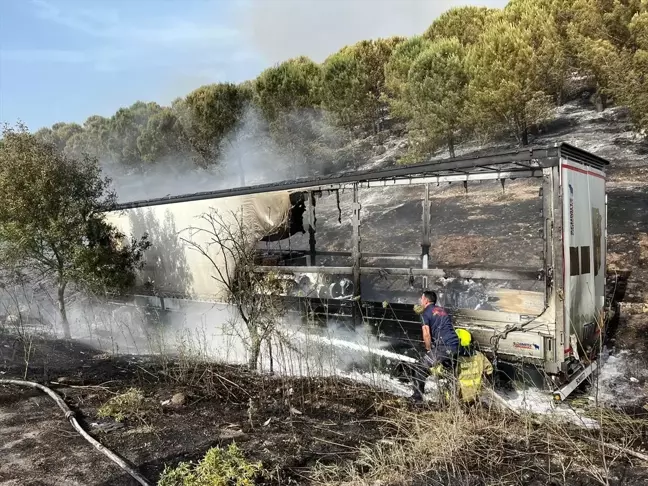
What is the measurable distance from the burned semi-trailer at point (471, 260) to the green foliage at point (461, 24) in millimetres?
21295

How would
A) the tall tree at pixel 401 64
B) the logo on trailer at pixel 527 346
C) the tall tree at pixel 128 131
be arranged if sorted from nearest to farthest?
the logo on trailer at pixel 527 346, the tall tree at pixel 401 64, the tall tree at pixel 128 131

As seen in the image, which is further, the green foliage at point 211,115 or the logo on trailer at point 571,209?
the green foliage at point 211,115

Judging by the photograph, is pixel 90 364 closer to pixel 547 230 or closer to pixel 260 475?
pixel 260 475

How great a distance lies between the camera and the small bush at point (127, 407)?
208 inches

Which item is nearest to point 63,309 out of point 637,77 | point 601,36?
point 637,77

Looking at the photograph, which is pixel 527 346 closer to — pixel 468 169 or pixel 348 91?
pixel 468 169

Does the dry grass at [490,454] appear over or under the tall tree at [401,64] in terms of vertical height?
under

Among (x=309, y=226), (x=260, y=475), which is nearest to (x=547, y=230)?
(x=260, y=475)

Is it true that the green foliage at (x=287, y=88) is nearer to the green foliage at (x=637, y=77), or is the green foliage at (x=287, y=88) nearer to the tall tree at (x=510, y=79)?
the tall tree at (x=510, y=79)

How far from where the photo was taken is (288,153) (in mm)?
35062

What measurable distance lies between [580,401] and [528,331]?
103cm

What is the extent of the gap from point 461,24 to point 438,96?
14.3 meters

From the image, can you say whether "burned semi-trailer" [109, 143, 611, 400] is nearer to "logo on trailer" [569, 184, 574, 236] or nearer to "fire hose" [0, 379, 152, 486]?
"logo on trailer" [569, 184, 574, 236]

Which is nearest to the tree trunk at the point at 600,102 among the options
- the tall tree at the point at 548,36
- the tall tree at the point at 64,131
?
the tall tree at the point at 548,36
